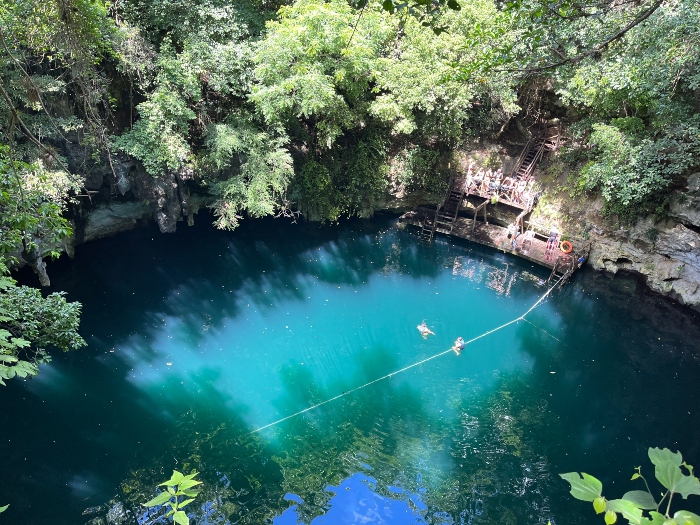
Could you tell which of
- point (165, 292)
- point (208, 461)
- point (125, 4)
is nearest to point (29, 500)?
point (208, 461)

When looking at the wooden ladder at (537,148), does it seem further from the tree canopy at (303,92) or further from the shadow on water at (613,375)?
the shadow on water at (613,375)

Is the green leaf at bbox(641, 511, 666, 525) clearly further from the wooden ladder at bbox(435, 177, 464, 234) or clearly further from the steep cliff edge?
the wooden ladder at bbox(435, 177, 464, 234)

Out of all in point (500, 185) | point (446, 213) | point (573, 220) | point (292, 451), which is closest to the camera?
point (292, 451)

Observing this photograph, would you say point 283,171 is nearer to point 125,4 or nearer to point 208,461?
point 125,4

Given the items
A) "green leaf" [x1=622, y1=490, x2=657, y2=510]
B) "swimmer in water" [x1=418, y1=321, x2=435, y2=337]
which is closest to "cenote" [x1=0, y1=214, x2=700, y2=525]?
"swimmer in water" [x1=418, y1=321, x2=435, y2=337]

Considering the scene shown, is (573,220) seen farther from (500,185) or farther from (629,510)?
(629,510)

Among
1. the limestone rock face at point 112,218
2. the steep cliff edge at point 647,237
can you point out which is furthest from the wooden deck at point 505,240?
the limestone rock face at point 112,218

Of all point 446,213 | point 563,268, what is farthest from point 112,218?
point 563,268
